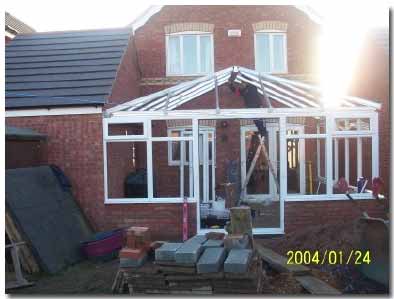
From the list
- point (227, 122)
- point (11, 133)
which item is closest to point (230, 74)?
point (227, 122)

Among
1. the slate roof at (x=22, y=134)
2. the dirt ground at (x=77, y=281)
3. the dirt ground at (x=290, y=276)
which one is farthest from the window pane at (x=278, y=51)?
the dirt ground at (x=77, y=281)

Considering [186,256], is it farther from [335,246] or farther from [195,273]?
[335,246]

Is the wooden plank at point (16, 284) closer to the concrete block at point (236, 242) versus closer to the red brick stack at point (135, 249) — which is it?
the red brick stack at point (135, 249)

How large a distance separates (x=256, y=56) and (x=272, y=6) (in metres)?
1.64

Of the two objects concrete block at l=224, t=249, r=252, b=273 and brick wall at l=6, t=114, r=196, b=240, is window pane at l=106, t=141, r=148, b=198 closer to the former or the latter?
brick wall at l=6, t=114, r=196, b=240

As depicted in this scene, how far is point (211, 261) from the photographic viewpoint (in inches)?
253

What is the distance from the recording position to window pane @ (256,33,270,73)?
608 inches

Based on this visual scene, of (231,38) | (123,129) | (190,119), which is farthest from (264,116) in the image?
(231,38)

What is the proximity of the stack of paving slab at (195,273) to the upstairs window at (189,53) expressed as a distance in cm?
938

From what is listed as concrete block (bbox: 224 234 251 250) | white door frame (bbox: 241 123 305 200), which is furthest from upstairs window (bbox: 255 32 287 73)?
concrete block (bbox: 224 234 251 250)

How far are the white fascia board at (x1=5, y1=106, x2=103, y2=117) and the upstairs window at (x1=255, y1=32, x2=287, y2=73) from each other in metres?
6.71

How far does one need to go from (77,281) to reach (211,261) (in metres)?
2.51

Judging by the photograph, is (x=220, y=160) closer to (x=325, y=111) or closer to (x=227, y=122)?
(x=227, y=122)
